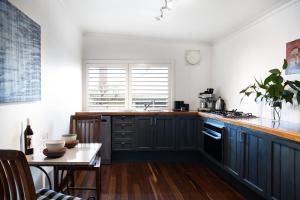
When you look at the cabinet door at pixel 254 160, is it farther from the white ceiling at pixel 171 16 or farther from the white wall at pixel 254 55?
the white ceiling at pixel 171 16

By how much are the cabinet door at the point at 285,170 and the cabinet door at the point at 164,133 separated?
220cm

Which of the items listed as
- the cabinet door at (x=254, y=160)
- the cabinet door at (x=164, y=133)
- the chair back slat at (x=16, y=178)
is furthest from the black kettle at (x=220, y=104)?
the chair back slat at (x=16, y=178)

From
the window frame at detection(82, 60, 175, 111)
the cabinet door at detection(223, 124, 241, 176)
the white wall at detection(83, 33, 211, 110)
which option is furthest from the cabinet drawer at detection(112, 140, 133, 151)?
the cabinet door at detection(223, 124, 241, 176)

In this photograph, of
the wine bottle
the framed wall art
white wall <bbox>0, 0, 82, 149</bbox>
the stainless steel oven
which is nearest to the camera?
white wall <bbox>0, 0, 82, 149</bbox>

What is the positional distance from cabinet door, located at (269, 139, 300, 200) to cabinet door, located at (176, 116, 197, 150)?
213cm

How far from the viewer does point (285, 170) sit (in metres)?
2.15

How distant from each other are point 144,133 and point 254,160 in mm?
2140

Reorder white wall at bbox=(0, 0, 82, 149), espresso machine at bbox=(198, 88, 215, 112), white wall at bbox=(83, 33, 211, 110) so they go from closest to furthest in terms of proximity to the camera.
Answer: white wall at bbox=(0, 0, 82, 149) → espresso machine at bbox=(198, 88, 215, 112) → white wall at bbox=(83, 33, 211, 110)

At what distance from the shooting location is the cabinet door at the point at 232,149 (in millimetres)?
2992

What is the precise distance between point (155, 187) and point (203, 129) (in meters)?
1.45

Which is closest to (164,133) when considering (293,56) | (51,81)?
(51,81)

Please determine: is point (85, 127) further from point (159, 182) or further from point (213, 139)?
point (213, 139)

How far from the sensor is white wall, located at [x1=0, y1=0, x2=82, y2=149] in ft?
6.16

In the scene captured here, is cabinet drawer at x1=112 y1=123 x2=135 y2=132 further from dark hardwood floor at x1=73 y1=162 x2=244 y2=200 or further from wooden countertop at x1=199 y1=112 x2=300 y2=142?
wooden countertop at x1=199 y1=112 x2=300 y2=142
